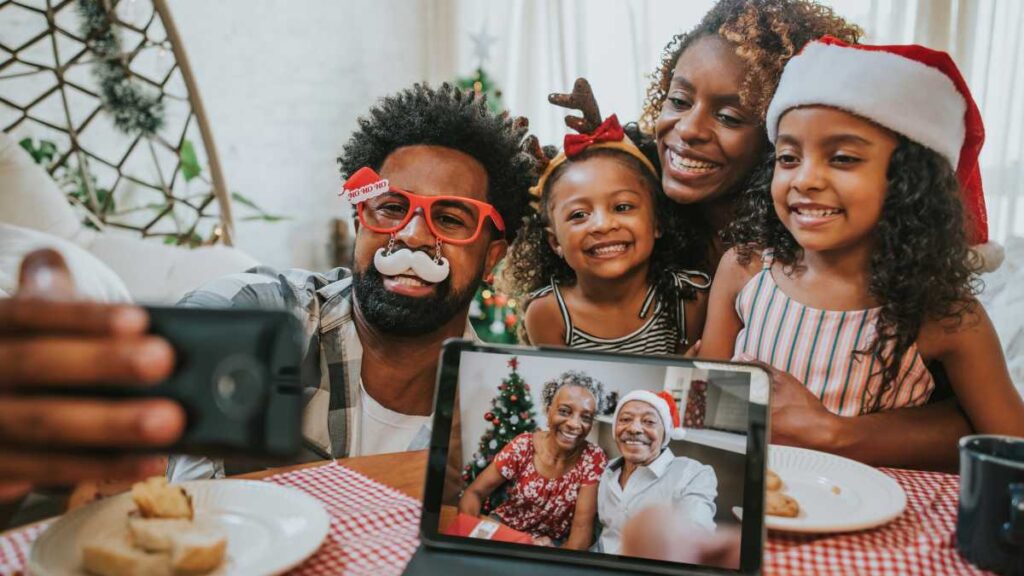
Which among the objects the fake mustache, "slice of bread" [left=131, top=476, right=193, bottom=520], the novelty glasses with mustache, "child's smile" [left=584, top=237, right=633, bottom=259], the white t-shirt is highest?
the novelty glasses with mustache

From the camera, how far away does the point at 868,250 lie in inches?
43.1

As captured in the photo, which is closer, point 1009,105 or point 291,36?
point 1009,105

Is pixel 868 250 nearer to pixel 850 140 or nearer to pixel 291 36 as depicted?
pixel 850 140

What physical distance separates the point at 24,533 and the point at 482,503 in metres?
→ 0.42

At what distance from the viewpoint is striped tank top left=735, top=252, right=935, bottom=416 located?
1.11 metres

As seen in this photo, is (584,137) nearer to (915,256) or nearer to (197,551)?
(915,256)

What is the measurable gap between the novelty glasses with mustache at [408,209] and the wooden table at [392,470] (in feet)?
1.51

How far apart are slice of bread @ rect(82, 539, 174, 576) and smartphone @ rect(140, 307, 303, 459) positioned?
0.13 m

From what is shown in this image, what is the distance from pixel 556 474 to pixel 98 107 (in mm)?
2738

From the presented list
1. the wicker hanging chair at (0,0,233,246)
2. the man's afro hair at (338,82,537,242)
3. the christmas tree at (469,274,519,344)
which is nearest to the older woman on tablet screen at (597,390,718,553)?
the man's afro hair at (338,82,537,242)

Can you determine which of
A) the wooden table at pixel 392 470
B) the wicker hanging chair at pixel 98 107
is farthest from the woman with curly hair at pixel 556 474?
the wicker hanging chair at pixel 98 107

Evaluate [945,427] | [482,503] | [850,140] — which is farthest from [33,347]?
[945,427]

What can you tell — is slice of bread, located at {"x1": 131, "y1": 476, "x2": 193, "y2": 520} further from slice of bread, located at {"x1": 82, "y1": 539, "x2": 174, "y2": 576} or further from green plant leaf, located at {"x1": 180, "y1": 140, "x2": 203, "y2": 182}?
green plant leaf, located at {"x1": 180, "y1": 140, "x2": 203, "y2": 182}

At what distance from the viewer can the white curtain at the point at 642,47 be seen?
2.60 m
